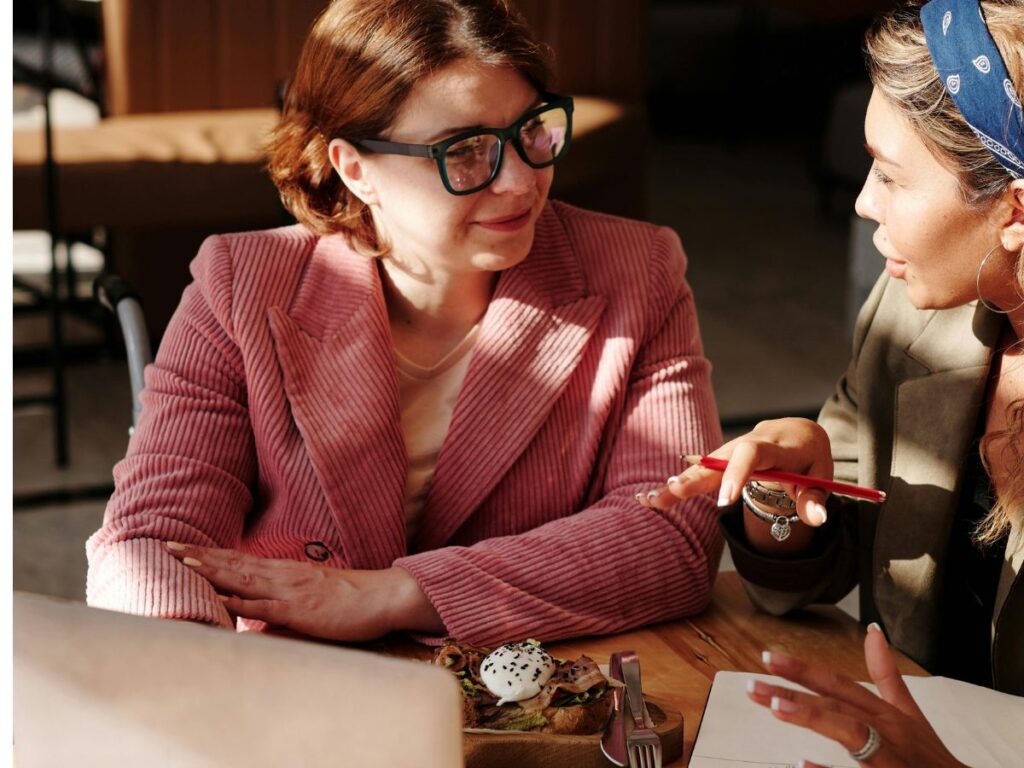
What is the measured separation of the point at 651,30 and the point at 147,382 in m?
5.77

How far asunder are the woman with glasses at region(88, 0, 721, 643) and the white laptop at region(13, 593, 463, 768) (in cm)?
54

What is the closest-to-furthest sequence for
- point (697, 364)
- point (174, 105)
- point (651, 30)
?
point (697, 364) → point (174, 105) → point (651, 30)

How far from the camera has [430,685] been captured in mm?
871

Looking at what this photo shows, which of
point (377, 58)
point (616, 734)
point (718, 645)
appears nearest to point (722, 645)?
point (718, 645)

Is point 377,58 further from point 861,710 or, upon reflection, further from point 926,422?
point 861,710

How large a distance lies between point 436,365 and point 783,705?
825mm

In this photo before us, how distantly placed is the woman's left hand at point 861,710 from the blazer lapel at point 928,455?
0.50 metres

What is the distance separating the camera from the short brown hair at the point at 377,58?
1.62 meters

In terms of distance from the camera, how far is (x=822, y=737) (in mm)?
1234

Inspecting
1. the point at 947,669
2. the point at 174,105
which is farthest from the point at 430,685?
the point at 174,105

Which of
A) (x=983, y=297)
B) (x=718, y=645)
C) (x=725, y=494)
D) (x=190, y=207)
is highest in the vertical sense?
(x=983, y=297)

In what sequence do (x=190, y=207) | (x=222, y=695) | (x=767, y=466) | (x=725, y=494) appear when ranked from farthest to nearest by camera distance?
1. (x=190, y=207)
2. (x=767, y=466)
3. (x=725, y=494)
4. (x=222, y=695)

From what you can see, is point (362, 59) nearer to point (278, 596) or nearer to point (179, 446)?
point (179, 446)

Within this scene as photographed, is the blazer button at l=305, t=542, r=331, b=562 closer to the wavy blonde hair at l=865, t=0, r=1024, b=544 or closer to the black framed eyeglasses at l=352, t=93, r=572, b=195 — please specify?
the black framed eyeglasses at l=352, t=93, r=572, b=195
